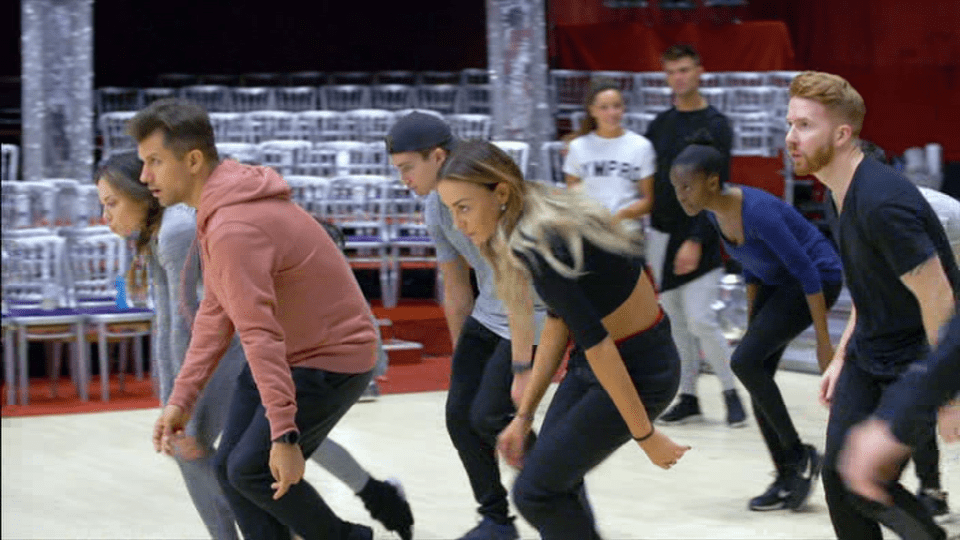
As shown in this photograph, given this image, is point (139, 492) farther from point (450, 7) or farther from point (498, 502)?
point (450, 7)

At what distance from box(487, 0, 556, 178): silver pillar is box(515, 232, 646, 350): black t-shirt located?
25.3 feet

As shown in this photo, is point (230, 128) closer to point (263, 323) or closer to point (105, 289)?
point (105, 289)

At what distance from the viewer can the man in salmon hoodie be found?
3.61 meters

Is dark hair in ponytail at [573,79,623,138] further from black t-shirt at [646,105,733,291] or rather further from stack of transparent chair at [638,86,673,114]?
stack of transparent chair at [638,86,673,114]

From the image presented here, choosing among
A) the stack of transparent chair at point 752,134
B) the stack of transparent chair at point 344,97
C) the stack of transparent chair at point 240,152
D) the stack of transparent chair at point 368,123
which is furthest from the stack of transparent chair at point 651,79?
the stack of transparent chair at point 240,152

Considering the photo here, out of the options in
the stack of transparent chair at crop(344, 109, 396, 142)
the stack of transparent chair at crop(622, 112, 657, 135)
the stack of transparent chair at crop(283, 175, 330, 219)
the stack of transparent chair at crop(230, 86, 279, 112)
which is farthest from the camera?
the stack of transparent chair at crop(230, 86, 279, 112)

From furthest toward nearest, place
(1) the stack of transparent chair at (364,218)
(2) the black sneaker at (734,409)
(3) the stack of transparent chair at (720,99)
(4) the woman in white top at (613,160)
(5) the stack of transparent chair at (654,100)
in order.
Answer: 1. (5) the stack of transparent chair at (654,100)
2. (3) the stack of transparent chair at (720,99)
3. (1) the stack of transparent chair at (364,218)
4. (4) the woman in white top at (613,160)
5. (2) the black sneaker at (734,409)

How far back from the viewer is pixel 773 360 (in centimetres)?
559

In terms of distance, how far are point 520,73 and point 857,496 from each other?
8.10m

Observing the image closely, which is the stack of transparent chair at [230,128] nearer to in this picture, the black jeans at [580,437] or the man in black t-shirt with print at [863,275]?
the black jeans at [580,437]

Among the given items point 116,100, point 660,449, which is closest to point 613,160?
point 660,449

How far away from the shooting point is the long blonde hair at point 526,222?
11.5 ft

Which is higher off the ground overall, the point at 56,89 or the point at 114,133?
the point at 56,89

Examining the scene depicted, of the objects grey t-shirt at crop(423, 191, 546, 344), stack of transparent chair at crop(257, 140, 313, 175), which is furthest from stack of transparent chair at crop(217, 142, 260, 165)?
grey t-shirt at crop(423, 191, 546, 344)
